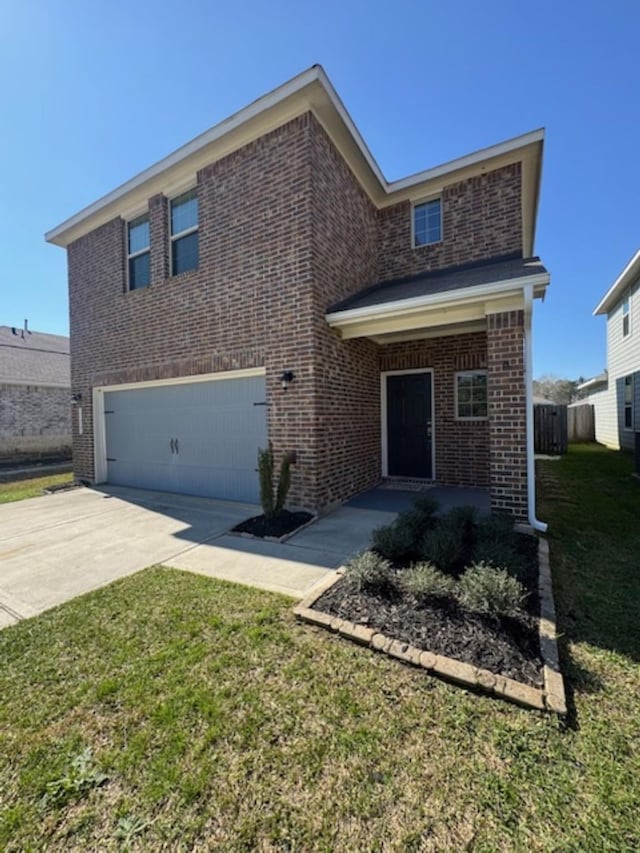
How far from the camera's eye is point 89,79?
6.84 metres

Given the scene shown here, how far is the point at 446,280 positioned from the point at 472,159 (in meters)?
2.76

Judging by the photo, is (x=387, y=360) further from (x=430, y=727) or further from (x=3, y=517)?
(x=3, y=517)

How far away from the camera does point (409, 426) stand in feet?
26.9

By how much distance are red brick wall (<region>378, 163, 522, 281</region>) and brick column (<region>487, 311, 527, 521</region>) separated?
302cm

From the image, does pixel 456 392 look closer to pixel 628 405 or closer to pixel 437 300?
pixel 437 300

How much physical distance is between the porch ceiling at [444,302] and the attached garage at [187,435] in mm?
1906

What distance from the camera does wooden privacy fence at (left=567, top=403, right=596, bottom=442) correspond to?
1831cm

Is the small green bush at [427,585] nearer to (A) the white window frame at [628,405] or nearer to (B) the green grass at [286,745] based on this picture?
(B) the green grass at [286,745]

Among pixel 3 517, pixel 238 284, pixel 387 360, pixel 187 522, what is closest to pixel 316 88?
pixel 238 284

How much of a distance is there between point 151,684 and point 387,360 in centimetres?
712

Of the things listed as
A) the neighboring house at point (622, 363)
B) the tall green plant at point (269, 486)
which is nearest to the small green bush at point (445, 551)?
the tall green plant at point (269, 486)

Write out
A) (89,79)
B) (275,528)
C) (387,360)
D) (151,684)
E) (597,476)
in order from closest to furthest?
(151,684)
(275,528)
(89,79)
(387,360)
(597,476)

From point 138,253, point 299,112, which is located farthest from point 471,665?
point 138,253

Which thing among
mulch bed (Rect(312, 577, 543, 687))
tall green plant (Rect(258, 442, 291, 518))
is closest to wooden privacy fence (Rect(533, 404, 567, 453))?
tall green plant (Rect(258, 442, 291, 518))
